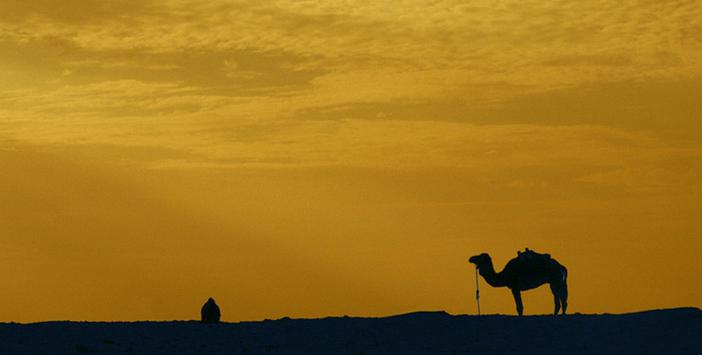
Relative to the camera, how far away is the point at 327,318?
4472cm

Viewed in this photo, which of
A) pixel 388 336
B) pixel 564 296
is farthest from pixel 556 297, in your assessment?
pixel 388 336

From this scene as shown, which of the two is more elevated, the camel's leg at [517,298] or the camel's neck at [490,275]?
the camel's neck at [490,275]

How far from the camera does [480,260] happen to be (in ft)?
176

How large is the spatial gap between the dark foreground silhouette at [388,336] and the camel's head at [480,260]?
8.84 m

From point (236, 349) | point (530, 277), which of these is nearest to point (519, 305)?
point (530, 277)

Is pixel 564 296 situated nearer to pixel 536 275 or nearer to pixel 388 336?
pixel 536 275

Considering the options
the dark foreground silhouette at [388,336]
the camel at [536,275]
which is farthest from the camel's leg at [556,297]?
the dark foreground silhouette at [388,336]

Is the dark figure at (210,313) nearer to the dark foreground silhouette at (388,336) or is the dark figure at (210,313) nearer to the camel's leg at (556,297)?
the dark foreground silhouette at (388,336)

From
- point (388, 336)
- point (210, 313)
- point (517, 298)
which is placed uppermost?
point (517, 298)

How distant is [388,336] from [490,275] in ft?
41.9

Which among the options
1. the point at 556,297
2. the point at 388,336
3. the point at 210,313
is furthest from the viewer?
the point at 556,297

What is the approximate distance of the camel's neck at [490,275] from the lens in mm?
52594

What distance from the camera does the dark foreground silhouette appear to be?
38.5 m

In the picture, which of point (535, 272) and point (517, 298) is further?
point (535, 272)
